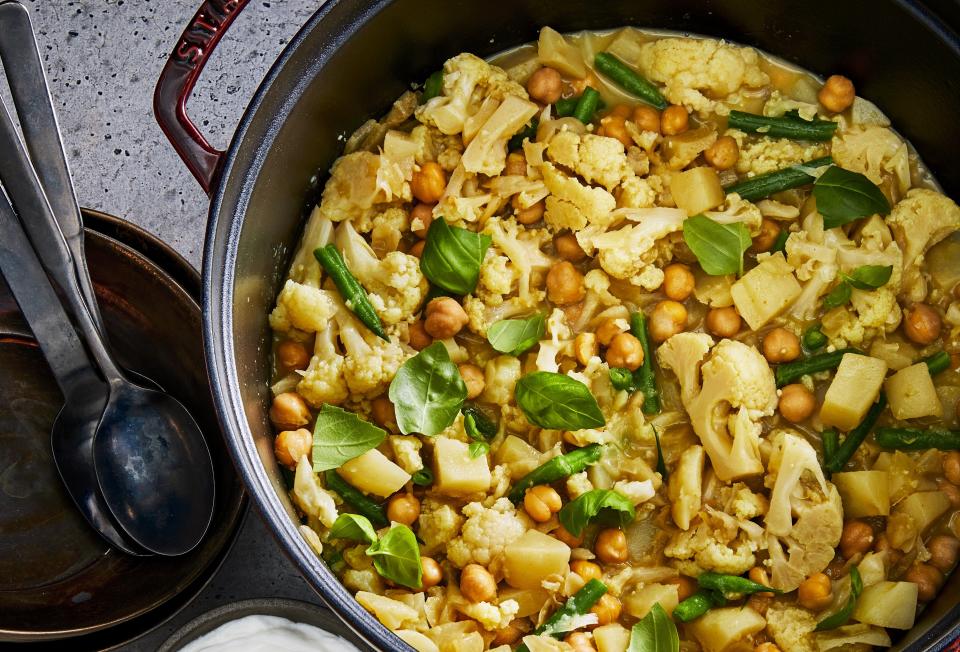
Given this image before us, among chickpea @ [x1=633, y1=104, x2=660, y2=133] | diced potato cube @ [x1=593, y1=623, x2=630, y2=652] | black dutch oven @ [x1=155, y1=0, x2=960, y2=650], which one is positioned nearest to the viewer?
black dutch oven @ [x1=155, y1=0, x2=960, y2=650]

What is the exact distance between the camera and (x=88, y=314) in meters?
2.74

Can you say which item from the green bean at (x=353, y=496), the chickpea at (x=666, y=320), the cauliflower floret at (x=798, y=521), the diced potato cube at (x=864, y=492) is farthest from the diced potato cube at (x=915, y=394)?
the green bean at (x=353, y=496)

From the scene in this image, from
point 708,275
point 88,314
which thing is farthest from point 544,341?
point 88,314

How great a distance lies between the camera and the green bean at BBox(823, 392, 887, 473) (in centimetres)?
263

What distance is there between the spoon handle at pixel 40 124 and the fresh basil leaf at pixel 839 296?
2003 millimetres

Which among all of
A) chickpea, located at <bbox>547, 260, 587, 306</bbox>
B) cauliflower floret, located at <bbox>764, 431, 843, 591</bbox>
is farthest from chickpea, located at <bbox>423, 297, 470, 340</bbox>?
cauliflower floret, located at <bbox>764, 431, 843, 591</bbox>

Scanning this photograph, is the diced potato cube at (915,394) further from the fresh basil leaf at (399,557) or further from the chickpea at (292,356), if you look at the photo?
the chickpea at (292,356)

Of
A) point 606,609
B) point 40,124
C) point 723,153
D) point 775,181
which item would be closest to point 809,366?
point 775,181

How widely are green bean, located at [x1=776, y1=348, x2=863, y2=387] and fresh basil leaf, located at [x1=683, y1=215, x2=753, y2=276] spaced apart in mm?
298

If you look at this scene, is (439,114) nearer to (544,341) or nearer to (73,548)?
(544,341)

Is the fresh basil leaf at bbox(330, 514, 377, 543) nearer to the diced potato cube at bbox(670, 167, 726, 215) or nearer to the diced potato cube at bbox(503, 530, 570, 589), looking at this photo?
the diced potato cube at bbox(503, 530, 570, 589)

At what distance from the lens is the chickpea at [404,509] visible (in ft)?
8.52

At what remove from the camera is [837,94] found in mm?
2859

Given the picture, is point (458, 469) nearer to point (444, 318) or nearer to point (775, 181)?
point (444, 318)
